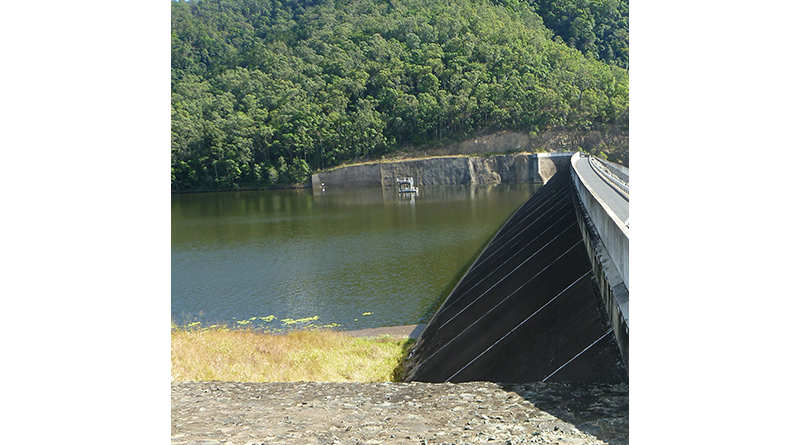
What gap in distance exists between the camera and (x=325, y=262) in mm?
29172

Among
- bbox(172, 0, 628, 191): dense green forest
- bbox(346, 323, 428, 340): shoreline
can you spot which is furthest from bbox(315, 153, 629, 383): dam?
bbox(172, 0, 628, 191): dense green forest

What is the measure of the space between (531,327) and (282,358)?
5.15 m

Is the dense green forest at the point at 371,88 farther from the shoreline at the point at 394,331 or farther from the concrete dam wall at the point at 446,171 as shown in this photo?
the shoreline at the point at 394,331

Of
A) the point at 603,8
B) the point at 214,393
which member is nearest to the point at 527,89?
the point at 603,8

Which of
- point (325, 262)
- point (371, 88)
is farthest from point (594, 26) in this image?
point (325, 262)

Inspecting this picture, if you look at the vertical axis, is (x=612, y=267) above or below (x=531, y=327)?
above

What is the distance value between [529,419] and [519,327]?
3868 millimetres

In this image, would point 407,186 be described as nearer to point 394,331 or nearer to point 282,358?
point 394,331

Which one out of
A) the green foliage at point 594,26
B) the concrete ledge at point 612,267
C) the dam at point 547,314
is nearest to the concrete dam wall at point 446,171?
the dam at point 547,314

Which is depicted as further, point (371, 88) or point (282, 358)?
point (371, 88)

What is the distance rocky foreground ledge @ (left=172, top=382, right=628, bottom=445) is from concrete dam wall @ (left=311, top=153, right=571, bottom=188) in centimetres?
7644

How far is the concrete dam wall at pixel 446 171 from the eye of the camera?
83188 mm

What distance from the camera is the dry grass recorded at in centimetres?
1087

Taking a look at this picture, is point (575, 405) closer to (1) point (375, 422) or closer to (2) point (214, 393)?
(1) point (375, 422)
